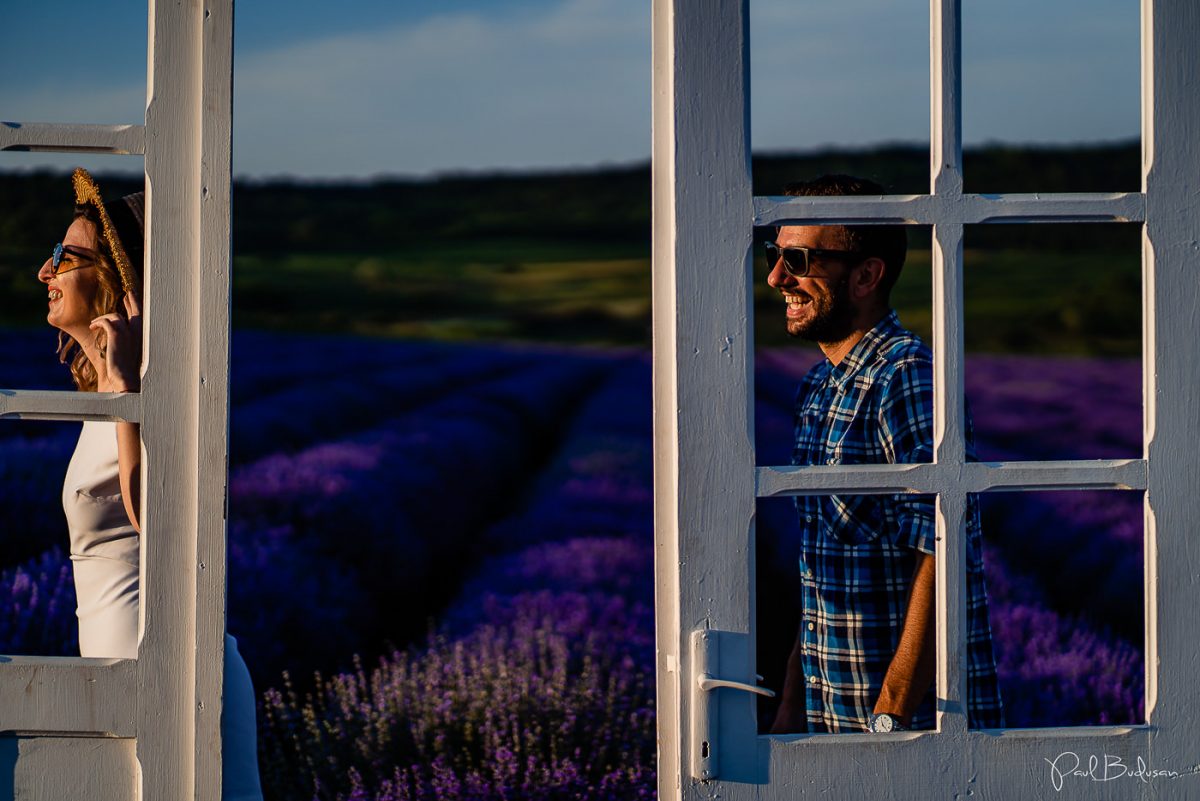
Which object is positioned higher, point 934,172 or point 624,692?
point 934,172

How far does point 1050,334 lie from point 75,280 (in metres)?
4.69

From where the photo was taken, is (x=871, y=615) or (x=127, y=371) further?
(x=871, y=615)

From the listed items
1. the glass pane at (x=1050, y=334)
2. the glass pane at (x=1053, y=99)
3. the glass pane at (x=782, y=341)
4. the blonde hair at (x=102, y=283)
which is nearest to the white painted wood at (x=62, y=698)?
the blonde hair at (x=102, y=283)

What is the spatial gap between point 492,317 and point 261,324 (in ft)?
3.22

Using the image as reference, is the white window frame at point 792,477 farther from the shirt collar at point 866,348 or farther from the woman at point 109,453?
the woman at point 109,453

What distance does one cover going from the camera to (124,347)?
1.33m

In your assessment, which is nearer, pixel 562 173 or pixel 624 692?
pixel 624 692

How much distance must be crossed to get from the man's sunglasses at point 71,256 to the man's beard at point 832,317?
0.86 metres

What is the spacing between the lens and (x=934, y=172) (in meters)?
1.26

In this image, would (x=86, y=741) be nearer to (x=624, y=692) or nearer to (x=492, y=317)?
(x=624, y=692)

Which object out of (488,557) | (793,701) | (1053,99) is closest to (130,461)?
(793,701)

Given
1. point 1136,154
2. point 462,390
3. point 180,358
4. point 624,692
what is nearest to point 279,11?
point 462,390

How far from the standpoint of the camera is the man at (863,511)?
1391 mm

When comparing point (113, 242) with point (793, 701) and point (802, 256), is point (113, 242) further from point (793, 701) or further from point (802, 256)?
point (793, 701)
